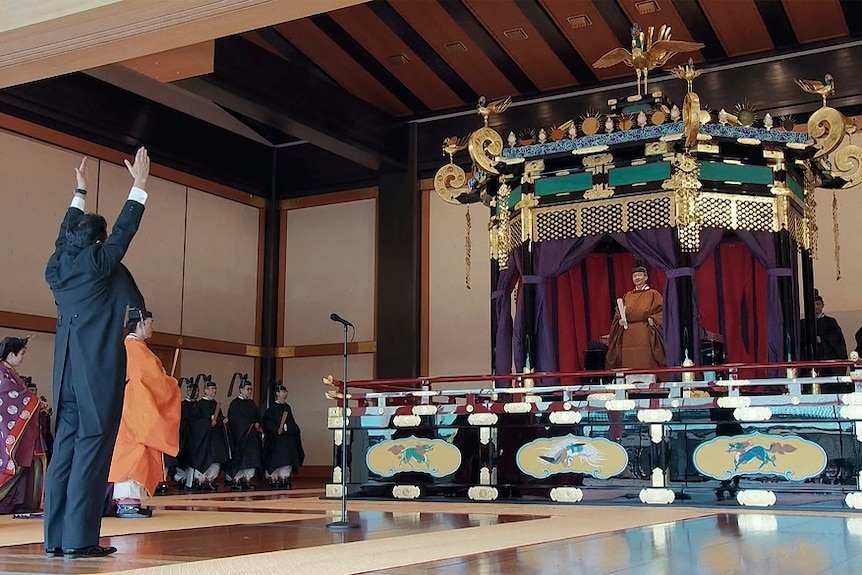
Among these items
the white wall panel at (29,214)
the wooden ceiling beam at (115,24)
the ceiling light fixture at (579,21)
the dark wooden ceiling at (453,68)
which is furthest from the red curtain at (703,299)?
the white wall panel at (29,214)

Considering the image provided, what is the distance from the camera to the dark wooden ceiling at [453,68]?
8.59 metres

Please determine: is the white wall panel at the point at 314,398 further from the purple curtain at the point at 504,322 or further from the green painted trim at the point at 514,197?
the green painted trim at the point at 514,197

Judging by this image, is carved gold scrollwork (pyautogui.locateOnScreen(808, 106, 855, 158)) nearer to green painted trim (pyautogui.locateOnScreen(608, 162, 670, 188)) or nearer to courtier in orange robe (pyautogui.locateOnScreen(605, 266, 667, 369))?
green painted trim (pyautogui.locateOnScreen(608, 162, 670, 188))

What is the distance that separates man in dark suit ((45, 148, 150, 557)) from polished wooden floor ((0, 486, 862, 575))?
139 mm

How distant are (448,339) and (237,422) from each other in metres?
2.53

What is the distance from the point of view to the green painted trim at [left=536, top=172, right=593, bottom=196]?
7344 mm

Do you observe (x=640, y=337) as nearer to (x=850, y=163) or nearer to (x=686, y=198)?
(x=686, y=198)

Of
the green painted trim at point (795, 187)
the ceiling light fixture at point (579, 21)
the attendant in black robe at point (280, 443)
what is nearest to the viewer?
the green painted trim at point (795, 187)

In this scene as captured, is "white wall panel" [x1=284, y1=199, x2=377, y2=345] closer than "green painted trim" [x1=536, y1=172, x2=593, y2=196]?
No

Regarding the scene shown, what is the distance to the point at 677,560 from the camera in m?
2.77

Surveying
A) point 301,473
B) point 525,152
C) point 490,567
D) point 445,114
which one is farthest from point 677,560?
point 301,473

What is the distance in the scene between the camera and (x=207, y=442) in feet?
29.3

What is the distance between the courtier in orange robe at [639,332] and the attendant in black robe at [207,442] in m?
3.69

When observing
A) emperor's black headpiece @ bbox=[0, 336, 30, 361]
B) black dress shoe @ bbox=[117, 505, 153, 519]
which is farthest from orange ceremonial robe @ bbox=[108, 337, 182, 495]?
emperor's black headpiece @ bbox=[0, 336, 30, 361]
